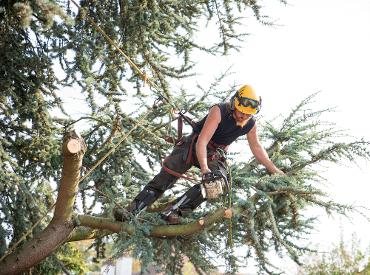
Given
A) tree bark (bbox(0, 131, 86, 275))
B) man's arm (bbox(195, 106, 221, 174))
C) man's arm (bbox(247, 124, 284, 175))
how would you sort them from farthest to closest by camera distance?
man's arm (bbox(247, 124, 284, 175)) < man's arm (bbox(195, 106, 221, 174)) < tree bark (bbox(0, 131, 86, 275))

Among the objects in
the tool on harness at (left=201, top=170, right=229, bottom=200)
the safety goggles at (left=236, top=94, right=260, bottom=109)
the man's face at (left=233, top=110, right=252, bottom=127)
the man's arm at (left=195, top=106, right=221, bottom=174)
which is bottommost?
the tool on harness at (left=201, top=170, right=229, bottom=200)

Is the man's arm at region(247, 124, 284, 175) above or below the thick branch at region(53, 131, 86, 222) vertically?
above

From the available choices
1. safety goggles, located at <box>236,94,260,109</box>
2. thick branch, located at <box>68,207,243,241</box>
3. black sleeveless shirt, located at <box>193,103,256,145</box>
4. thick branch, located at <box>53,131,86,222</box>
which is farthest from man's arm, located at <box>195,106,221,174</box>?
thick branch, located at <box>53,131,86,222</box>

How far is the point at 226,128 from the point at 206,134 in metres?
0.34

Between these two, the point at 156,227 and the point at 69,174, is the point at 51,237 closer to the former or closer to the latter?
the point at 69,174

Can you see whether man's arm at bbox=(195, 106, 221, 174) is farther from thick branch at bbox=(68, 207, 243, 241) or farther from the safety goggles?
thick branch at bbox=(68, 207, 243, 241)

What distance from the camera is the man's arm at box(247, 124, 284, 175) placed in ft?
18.3

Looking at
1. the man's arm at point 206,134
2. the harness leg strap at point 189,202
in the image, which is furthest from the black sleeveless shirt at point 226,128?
the harness leg strap at point 189,202

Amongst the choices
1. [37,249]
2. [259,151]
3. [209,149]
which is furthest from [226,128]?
[37,249]

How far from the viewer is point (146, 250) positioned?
16.8 ft

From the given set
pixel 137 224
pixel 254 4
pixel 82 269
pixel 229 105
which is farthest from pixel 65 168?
pixel 82 269

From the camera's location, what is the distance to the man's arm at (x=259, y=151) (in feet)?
18.3

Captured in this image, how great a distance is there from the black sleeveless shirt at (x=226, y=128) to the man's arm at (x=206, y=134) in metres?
0.11

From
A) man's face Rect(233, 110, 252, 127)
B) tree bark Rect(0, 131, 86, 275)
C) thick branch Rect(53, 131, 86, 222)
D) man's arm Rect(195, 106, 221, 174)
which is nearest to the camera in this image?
thick branch Rect(53, 131, 86, 222)
